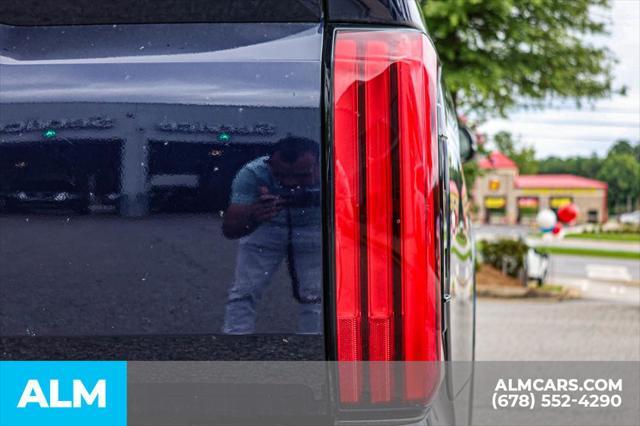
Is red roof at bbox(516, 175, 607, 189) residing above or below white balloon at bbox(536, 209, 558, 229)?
above

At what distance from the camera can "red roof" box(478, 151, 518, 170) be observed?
15057mm

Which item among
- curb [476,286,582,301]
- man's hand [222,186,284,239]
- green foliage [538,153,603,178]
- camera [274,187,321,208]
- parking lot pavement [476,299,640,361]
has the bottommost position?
curb [476,286,582,301]

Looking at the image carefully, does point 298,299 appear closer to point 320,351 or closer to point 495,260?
point 320,351

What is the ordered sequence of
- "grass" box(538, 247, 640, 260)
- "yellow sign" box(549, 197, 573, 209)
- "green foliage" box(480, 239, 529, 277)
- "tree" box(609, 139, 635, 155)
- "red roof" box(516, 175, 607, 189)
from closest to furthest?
"tree" box(609, 139, 635, 155), "red roof" box(516, 175, 607, 189), "green foliage" box(480, 239, 529, 277), "yellow sign" box(549, 197, 573, 209), "grass" box(538, 247, 640, 260)

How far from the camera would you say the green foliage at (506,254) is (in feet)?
50.1

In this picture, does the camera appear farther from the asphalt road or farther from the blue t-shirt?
the asphalt road

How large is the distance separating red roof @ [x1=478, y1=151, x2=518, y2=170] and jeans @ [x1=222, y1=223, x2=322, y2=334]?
13.8 meters

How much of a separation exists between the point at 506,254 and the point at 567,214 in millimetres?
4163

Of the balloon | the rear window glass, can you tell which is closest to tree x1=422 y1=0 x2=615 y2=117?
the balloon

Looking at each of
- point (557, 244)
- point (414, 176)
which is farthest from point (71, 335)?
point (557, 244)

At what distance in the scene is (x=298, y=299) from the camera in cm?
151

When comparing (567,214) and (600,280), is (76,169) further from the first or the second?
(600,280)

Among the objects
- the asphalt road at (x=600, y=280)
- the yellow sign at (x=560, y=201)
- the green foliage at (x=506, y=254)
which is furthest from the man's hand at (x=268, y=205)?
the yellow sign at (x=560, y=201)

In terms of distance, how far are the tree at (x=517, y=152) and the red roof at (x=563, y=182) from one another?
47 centimetres
